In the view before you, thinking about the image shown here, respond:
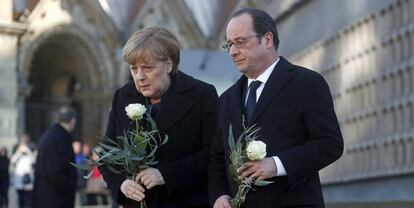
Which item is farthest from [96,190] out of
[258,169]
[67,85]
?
[258,169]

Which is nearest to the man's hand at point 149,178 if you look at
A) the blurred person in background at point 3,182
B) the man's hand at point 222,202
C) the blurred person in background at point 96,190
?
the man's hand at point 222,202

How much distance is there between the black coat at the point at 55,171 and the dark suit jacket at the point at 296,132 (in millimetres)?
6190

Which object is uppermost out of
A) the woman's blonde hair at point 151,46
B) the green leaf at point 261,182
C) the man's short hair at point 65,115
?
the man's short hair at point 65,115

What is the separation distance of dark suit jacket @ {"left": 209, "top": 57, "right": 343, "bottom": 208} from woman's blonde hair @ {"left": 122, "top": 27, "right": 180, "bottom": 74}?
0.62 meters

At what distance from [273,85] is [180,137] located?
2.60 ft

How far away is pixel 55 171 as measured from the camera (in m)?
10.8

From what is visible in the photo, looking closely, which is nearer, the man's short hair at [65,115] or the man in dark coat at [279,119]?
the man in dark coat at [279,119]

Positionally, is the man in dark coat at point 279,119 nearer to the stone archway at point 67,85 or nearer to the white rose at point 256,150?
the white rose at point 256,150

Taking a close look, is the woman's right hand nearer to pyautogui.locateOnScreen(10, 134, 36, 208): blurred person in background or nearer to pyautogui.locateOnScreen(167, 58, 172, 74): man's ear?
pyautogui.locateOnScreen(167, 58, 172, 74): man's ear

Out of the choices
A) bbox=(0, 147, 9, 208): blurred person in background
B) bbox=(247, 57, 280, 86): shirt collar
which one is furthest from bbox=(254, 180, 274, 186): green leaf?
bbox=(0, 147, 9, 208): blurred person in background

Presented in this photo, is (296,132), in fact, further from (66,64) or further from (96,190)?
(66,64)

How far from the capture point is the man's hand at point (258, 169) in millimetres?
4551

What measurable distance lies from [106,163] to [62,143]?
5.62m

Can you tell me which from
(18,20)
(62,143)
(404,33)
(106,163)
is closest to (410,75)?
(404,33)
